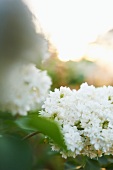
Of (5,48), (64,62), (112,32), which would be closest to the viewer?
(5,48)

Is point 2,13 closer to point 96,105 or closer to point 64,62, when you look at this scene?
point 96,105

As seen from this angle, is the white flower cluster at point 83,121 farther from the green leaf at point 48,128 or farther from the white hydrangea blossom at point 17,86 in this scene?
the green leaf at point 48,128

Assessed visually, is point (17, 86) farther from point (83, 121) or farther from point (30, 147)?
point (83, 121)

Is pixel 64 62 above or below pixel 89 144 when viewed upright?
above

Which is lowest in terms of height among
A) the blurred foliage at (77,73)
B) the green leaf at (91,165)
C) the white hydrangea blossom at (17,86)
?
the white hydrangea blossom at (17,86)

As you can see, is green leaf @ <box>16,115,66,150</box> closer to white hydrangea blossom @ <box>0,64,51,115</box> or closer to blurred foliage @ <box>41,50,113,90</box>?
white hydrangea blossom @ <box>0,64,51,115</box>

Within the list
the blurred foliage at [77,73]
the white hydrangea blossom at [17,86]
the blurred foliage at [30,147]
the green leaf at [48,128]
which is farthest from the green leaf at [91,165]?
the blurred foliage at [77,73]

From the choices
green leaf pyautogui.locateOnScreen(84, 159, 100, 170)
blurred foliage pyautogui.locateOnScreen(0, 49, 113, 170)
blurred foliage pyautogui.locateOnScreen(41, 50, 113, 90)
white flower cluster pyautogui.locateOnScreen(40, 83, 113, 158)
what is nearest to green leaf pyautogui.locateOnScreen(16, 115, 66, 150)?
blurred foliage pyautogui.locateOnScreen(0, 49, 113, 170)

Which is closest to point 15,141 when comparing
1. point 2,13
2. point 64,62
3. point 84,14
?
point 2,13
